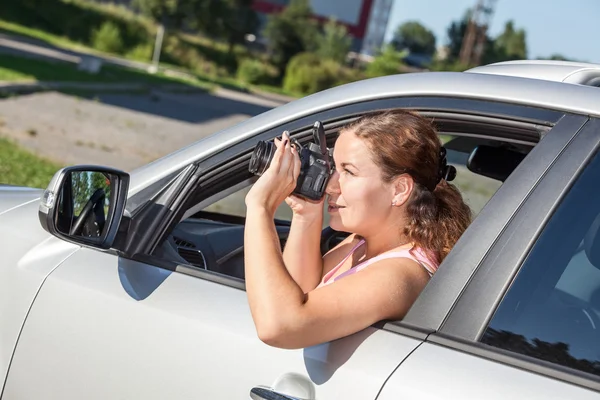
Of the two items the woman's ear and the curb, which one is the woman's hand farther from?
the curb

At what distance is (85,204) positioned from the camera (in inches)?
91.9

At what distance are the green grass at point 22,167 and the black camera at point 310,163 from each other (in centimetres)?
650

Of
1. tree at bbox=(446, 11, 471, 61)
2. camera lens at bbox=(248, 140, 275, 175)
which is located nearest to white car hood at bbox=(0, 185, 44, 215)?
camera lens at bbox=(248, 140, 275, 175)

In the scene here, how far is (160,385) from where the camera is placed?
77.7 inches

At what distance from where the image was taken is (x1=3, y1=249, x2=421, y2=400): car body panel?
70.1 inches

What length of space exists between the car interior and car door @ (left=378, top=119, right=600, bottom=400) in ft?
1.02

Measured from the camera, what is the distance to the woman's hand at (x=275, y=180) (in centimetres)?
197

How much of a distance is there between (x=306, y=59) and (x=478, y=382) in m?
45.4

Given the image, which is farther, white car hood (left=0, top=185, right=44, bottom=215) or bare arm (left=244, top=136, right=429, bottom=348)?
white car hood (left=0, top=185, right=44, bottom=215)

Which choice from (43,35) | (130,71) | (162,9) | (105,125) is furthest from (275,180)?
(43,35)

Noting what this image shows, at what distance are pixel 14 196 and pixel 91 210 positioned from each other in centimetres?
44

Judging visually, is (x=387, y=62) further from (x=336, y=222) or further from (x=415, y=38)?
(x=415, y=38)

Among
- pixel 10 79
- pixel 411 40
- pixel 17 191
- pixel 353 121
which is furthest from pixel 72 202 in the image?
pixel 411 40

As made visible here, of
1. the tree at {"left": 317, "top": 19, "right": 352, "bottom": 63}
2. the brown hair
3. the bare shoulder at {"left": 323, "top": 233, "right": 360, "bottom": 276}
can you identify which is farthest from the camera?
the tree at {"left": 317, "top": 19, "right": 352, "bottom": 63}
